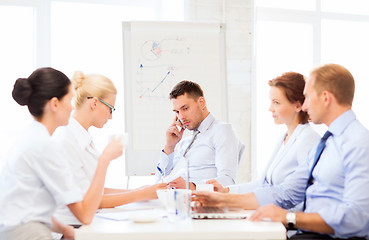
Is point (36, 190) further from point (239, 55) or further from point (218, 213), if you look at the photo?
point (239, 55)

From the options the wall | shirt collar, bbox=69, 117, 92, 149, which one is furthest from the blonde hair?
the wall

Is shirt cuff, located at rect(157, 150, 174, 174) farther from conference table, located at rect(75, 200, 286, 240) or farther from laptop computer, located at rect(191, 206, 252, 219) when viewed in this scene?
conference table, located at rect(75, 200, 286, 240)

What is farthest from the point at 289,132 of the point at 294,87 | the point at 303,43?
the point at 303,43

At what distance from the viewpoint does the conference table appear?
155cm

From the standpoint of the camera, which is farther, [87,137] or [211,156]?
[211,156]

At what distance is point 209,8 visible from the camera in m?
4.44

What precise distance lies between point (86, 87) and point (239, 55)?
254 centimetres

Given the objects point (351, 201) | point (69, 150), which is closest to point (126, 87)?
point (69, 150)

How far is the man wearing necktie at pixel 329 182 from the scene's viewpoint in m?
1.75

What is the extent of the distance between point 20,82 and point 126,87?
2.05 metres

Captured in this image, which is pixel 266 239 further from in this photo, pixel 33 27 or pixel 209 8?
pixel 33 27

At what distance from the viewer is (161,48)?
13.0ft

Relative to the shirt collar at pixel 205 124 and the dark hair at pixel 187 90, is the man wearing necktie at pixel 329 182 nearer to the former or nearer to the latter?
the shirt collar at pixel 205 124

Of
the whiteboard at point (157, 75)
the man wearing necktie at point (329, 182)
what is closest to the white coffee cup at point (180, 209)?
the man wearing necktie at point (329, 182)
